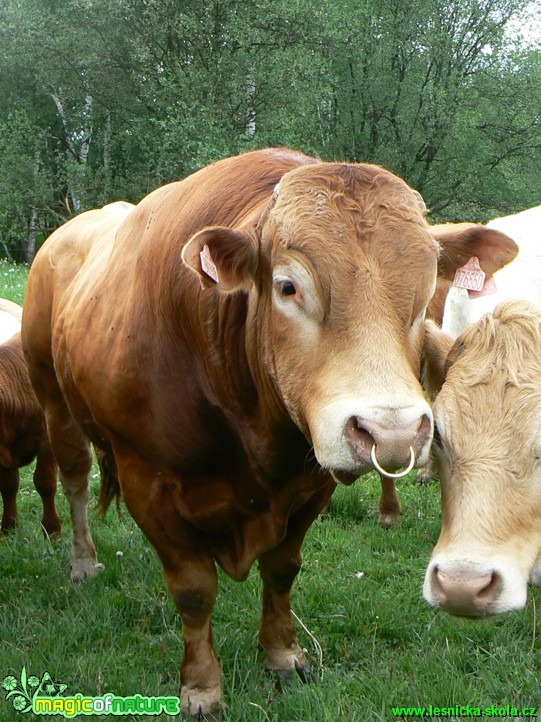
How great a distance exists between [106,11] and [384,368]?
80.5 ft

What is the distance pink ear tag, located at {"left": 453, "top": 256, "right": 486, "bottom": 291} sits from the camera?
108 inches

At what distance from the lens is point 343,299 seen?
7.27 ft

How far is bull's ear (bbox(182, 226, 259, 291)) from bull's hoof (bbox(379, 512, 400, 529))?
118 inches

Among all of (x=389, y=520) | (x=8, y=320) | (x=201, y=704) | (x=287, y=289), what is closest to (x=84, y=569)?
(x=201, y=704)

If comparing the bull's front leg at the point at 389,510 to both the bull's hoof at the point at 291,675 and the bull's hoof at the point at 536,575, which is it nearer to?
the bull's hoof at the point at 291,675

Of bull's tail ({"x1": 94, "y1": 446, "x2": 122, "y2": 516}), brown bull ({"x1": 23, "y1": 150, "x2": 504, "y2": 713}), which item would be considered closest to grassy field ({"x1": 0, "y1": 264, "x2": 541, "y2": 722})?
brown bull ({"x1": 23, "y1": 150, "x2": 504, "y2": 713})

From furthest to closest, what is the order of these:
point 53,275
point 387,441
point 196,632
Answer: point 53,275 → point 196,632 → point 387,441

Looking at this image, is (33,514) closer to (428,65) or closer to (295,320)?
(295,320)

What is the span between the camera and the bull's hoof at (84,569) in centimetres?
445

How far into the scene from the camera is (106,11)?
76.8ft

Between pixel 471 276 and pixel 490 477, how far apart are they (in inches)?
31.7

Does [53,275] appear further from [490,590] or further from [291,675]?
[490,590]

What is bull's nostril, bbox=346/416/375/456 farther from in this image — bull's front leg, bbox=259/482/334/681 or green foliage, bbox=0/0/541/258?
green foliage, bbox=0/0/541/258

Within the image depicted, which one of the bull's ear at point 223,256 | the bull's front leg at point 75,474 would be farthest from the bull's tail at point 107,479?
the bull's ear at point 223,256
